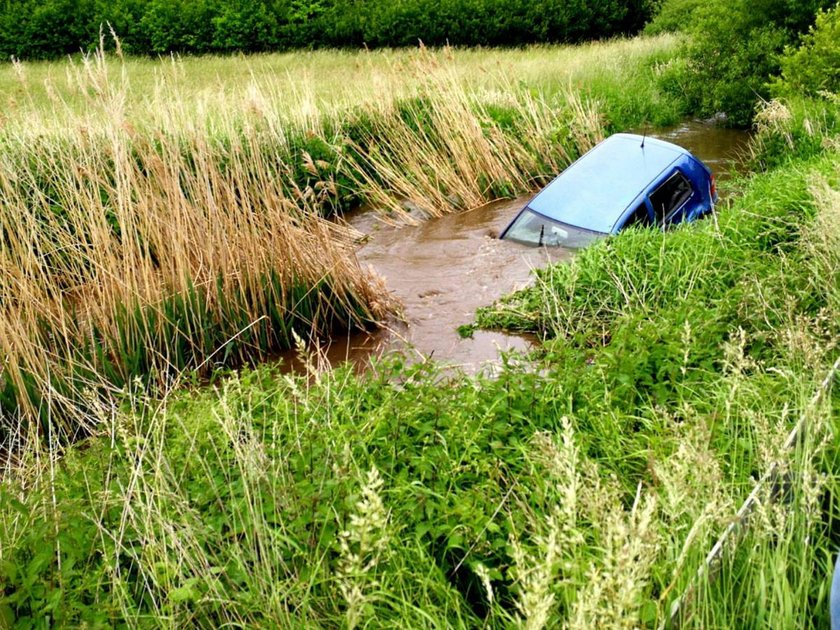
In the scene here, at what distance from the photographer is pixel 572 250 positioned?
8.14 meters

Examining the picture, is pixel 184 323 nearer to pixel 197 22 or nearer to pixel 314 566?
pixel 314 566

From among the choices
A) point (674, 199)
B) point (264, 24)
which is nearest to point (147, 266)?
point (674, 199)

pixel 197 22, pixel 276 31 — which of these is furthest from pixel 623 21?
pixel 197 22

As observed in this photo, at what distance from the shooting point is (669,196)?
28.0 feet

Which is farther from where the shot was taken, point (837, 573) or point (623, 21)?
point (623, 21)

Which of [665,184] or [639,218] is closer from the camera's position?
[639,218]

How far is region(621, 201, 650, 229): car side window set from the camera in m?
8.08

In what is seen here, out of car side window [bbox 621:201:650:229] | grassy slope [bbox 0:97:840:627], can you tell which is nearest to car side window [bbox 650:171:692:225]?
car side window [bbox 621:201:650:229]

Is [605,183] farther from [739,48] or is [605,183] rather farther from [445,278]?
[739,48]

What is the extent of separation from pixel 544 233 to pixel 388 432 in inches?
180

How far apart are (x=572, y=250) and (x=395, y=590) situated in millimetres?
5457

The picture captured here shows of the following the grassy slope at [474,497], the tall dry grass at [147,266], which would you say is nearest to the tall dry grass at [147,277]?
the tall dry grass at [147,266]

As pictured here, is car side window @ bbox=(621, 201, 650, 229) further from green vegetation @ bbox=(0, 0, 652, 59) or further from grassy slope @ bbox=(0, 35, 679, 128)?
green vegetation @ bbox=(0, 0, 652, 59)

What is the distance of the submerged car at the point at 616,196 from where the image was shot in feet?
26.8
